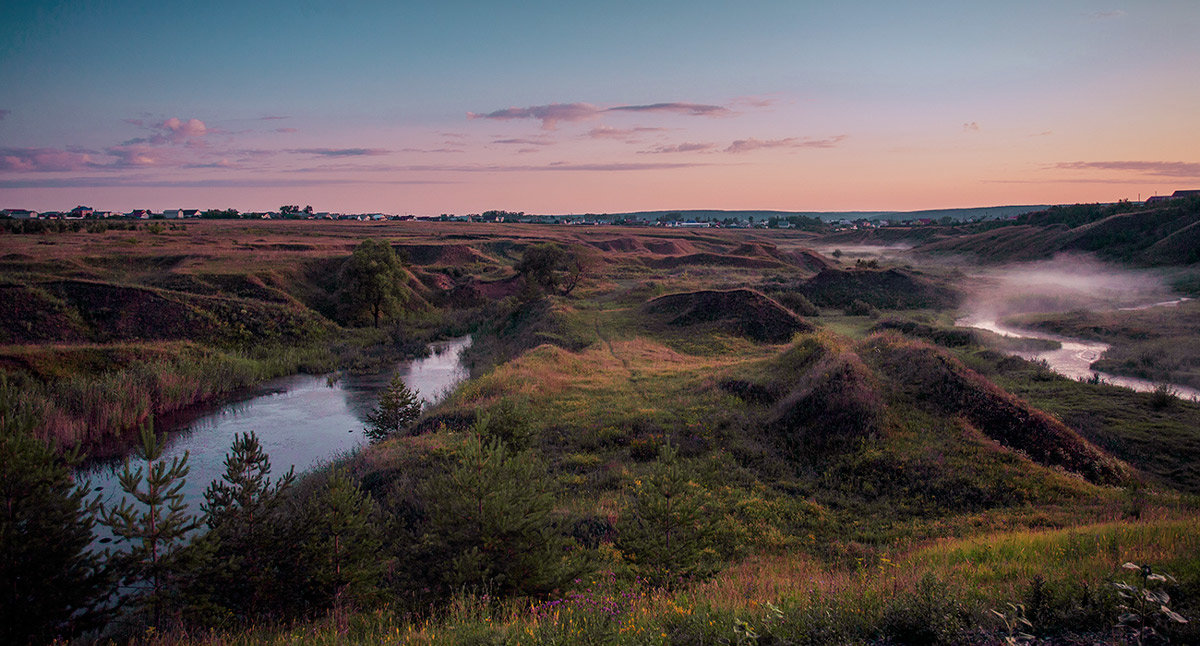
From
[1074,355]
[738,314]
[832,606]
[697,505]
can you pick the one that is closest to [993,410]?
[697,505]

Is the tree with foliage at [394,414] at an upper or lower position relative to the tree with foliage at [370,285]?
lower

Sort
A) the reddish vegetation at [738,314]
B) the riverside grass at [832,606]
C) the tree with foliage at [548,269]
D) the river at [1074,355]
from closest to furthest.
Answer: the riverside grass at [832,606], the river at [1074,355], the reddish vegetation at [738,314], the tree with foliage at [548,269]

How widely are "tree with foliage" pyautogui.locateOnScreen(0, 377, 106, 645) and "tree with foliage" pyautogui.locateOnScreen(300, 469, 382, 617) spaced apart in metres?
2.46

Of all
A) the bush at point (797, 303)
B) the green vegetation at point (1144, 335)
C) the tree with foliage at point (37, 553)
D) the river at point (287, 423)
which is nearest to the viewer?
the tree with foliage at point (37, 553)

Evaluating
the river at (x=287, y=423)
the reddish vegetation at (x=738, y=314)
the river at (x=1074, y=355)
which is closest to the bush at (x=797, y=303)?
the reddish vegetation at (x=738, y=314)

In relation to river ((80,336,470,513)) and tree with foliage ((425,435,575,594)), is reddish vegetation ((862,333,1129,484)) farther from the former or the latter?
river ((80,336,470,513))

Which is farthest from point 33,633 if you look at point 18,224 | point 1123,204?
point 1123,204

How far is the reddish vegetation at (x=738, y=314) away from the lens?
34812 mm

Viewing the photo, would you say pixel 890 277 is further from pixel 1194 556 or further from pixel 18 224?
pixel 18 224

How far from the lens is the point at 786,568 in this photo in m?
9.34

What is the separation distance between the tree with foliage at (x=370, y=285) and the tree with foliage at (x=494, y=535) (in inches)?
1680

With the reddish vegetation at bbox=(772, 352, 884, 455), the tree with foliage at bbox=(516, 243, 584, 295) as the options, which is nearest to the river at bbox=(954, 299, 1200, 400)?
the reddish vegetation at bbox=(772, 352, 884, 455)

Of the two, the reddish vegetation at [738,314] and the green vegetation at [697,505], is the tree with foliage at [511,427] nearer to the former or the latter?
the green vegetation at [697,505]

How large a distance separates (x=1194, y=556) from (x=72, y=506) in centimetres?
1374
